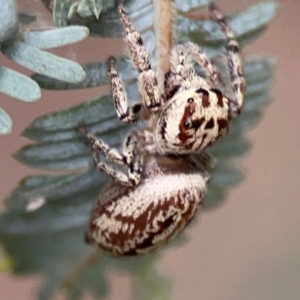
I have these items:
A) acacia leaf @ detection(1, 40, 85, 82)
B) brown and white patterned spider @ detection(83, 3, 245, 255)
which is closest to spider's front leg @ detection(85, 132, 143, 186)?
brown and white patterned spider @ detection(83, 3, 245, 255)

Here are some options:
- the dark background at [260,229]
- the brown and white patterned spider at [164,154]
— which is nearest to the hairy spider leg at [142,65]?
the brown and white patterned spider at [164,154]

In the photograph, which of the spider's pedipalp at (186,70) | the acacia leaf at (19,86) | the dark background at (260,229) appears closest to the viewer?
the acacia leaf at (19,86)

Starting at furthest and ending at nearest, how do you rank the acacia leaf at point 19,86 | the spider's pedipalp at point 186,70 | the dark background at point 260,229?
1. the dark background at point 260,229
2. the spider's pedipalp at point 186,70
3. the acacia leaf at point 19,86

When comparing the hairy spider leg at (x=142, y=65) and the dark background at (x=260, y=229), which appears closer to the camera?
the hairy spider leg at (x=142, y=65)

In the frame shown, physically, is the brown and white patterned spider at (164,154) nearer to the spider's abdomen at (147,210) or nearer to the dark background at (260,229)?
the spider's abdomen at (147,210)

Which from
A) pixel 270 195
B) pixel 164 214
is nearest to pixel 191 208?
pixel 164 214

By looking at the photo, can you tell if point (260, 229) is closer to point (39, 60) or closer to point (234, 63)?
point (234, 63)
